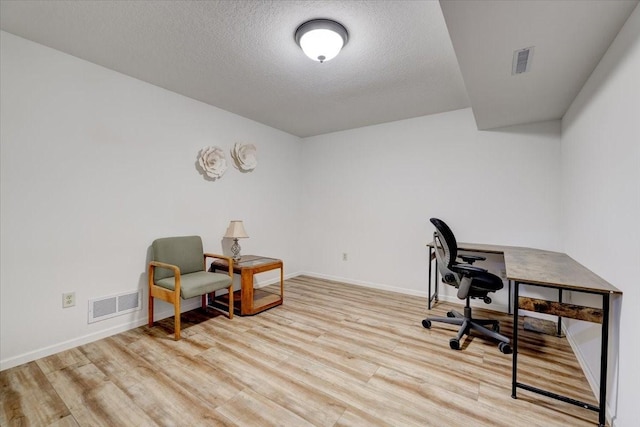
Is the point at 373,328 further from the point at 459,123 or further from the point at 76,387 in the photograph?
the point at 459,123

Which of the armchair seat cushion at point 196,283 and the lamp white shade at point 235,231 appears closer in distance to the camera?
the armchair seat cushion at point 196,283

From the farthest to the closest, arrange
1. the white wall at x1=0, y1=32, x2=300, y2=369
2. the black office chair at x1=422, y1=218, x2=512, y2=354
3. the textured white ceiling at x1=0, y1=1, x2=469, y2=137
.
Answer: the black office chair at x1=422, y1=218, x2=512, y2=354, the white wall at x1=0, y1=32, x2=300, y2=369, the textured white ceiling at x1=0, y1=1, x2=469, y2=137

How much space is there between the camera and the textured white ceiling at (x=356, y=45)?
4.71 feet

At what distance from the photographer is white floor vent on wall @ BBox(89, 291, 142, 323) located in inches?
95.9

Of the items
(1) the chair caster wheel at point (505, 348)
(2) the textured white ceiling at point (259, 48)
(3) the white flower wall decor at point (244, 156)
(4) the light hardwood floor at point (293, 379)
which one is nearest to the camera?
(4) the light hardwood floor at point (293, 379)

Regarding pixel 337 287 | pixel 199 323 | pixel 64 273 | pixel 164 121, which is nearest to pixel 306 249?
pixel 337 287

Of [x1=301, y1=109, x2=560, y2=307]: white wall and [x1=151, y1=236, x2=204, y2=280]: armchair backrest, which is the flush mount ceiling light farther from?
[x1=151, y1=236, x2=204, y2=280]: armchair backrest

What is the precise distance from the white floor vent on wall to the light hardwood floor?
0.69ft

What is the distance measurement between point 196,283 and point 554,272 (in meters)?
2.84

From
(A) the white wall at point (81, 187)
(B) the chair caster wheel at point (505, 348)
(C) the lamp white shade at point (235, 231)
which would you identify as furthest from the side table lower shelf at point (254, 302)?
(B) the chair caster wheel at point (505, 348)

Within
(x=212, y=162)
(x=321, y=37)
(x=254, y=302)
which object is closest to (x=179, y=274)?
(x=254, y=302)

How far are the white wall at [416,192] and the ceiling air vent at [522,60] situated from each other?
4.88ft

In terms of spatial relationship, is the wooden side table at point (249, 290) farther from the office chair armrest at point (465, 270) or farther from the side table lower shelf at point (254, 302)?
the office chair armrest at point (465, 270)

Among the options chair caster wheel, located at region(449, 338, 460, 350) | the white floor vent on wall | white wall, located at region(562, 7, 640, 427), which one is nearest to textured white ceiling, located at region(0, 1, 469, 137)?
white wall, located at region(562, 7, 640, 427)
